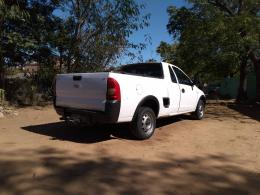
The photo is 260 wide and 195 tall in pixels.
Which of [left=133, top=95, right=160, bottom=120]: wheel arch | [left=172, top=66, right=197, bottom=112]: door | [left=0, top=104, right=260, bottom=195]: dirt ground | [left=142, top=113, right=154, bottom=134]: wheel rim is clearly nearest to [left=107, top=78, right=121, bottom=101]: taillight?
[left=133, top=95, right=160, bottom=120]: wheel arch

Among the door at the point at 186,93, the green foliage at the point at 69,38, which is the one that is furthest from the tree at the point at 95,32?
the door at the point at 186,93

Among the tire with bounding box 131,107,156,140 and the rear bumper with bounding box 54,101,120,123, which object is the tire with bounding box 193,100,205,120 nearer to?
the tire with bounding box 131,107,156,140

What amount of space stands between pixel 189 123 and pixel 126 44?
7771 millimetres

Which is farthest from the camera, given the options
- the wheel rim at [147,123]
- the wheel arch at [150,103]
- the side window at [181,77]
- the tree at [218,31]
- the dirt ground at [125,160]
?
the tree at [218,31]

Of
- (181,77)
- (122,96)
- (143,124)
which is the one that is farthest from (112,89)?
(181,77)

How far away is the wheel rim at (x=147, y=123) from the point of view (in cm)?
855

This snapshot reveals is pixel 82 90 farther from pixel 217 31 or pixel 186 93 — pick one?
pixel 217 31

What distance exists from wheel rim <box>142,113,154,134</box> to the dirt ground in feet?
0.84

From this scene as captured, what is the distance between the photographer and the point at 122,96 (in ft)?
25.1

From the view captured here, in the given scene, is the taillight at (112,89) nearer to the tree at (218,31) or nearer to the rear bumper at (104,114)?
the rear bumper at (104,114)

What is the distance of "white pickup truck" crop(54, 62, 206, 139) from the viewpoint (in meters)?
7.58

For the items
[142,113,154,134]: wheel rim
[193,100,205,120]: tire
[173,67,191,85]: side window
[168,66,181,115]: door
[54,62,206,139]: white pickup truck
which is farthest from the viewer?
[193,100,205,120]: tire

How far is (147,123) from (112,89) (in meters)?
1.60

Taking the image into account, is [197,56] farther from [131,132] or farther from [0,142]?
[0,142]
